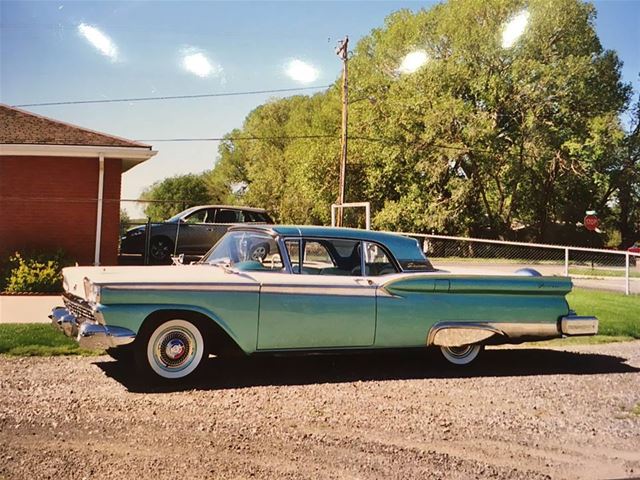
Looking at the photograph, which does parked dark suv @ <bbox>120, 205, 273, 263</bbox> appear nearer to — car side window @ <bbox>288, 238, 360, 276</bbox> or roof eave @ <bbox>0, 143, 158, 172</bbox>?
roof eave @ <bbox>0, 143, 158, 172</bbox>

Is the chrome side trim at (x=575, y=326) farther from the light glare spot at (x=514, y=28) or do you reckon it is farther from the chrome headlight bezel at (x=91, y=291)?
the light glare spot at (x=514, y=28)

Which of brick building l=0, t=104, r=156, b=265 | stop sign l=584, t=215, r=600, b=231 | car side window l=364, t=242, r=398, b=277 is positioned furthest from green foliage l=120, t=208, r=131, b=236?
stop sign l=584, t=215, r=600, b=231

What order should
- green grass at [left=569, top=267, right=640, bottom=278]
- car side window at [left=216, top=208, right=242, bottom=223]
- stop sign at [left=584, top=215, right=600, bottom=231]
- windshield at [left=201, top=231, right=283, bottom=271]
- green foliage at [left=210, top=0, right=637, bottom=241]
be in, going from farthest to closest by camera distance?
1. stop sign at [left=584, top=215, right=600, bottom=231]
2. green foliage at [left=210, top=0, right=637, bottom=241]
3. car side window at [left=216, top=208, right=242, bottom=223]
4. green grass at [left=569, top=267, right=640, bottom=278]
5. windshield at [left=201, top=231, right=283, bottom=271]

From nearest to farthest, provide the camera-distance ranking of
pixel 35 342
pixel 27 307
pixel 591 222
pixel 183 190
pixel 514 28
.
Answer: pixel 35 342, pixel 27 307, pixel 514 28, pixel 591 222, pixel 183 190

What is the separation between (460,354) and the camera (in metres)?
5.91

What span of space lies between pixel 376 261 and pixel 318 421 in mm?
1986

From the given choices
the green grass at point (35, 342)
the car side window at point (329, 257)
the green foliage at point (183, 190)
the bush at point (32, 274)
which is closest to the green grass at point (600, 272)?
the car side window at point (329, 257)

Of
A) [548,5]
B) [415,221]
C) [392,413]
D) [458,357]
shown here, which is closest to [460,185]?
[415,221]

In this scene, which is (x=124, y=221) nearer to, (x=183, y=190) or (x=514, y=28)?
(x=514, y=28)

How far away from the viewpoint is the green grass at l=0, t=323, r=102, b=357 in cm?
588

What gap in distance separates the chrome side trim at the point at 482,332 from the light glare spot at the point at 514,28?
15685 millimetres

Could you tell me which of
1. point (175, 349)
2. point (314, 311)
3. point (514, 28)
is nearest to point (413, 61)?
point (514, 28)

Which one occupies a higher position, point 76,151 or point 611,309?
point 76,151

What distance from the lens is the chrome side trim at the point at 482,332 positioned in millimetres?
5531
